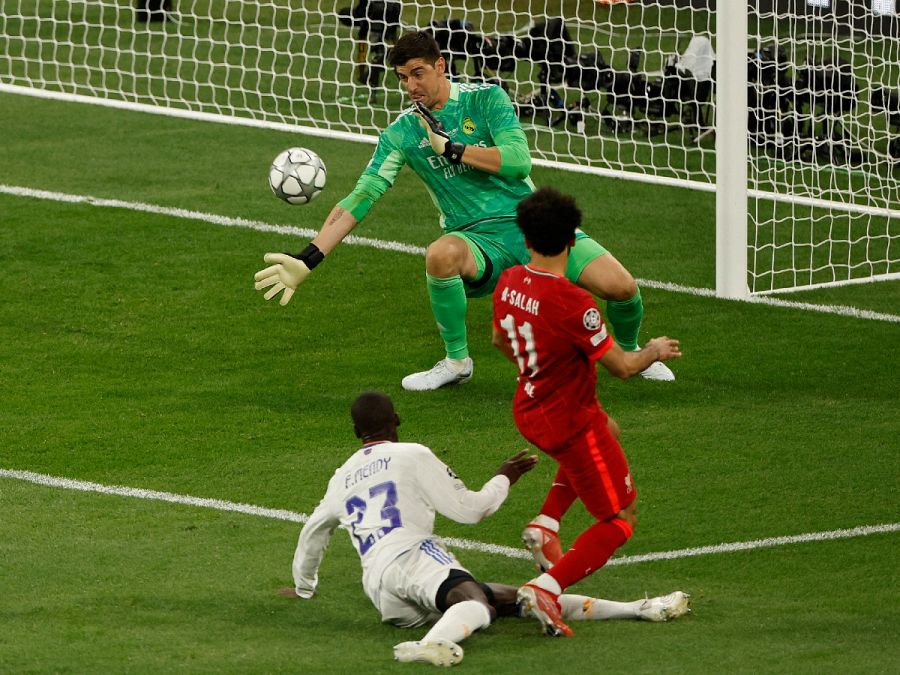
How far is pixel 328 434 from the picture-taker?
27.0ft

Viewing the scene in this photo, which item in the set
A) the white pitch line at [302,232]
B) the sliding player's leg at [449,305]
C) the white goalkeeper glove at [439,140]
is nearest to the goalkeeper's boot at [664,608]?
the white goalkeeper glove at [439,140]

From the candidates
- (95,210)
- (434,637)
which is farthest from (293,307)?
(434,637)

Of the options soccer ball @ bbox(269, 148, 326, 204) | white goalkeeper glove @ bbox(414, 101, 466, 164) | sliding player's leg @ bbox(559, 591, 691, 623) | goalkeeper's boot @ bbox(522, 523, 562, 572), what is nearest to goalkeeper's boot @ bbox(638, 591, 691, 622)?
sliding player's leg @ bbox(559, 591, 691, 623)

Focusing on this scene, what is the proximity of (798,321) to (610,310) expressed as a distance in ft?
6.70

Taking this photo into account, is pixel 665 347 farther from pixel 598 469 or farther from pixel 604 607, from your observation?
pixel 604 607

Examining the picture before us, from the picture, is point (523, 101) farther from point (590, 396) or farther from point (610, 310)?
point (590, 396)

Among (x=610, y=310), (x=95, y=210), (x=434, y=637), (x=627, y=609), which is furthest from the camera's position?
(x=95, y=210)

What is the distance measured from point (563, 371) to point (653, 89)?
9003 mm

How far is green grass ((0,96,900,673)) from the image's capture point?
563cm

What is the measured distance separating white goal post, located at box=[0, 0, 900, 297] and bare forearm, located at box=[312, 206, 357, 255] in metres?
3.02

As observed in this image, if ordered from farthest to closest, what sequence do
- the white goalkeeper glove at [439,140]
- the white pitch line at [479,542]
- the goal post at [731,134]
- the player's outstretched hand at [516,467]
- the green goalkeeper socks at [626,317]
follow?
the goal post at [731,134]
the green goalkeeper socks at [626,317]
the white goalkeeper glove at [439,140]
the white pitch line at [479,542]
the player's outstretched hand at [516,467]

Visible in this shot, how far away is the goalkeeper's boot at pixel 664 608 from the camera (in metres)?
5.75

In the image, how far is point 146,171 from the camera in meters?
13.6

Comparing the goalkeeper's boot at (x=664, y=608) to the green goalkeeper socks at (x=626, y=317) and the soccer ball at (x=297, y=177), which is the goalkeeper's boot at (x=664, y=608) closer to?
the green goalkeeper socks at (x=626, y=317)
